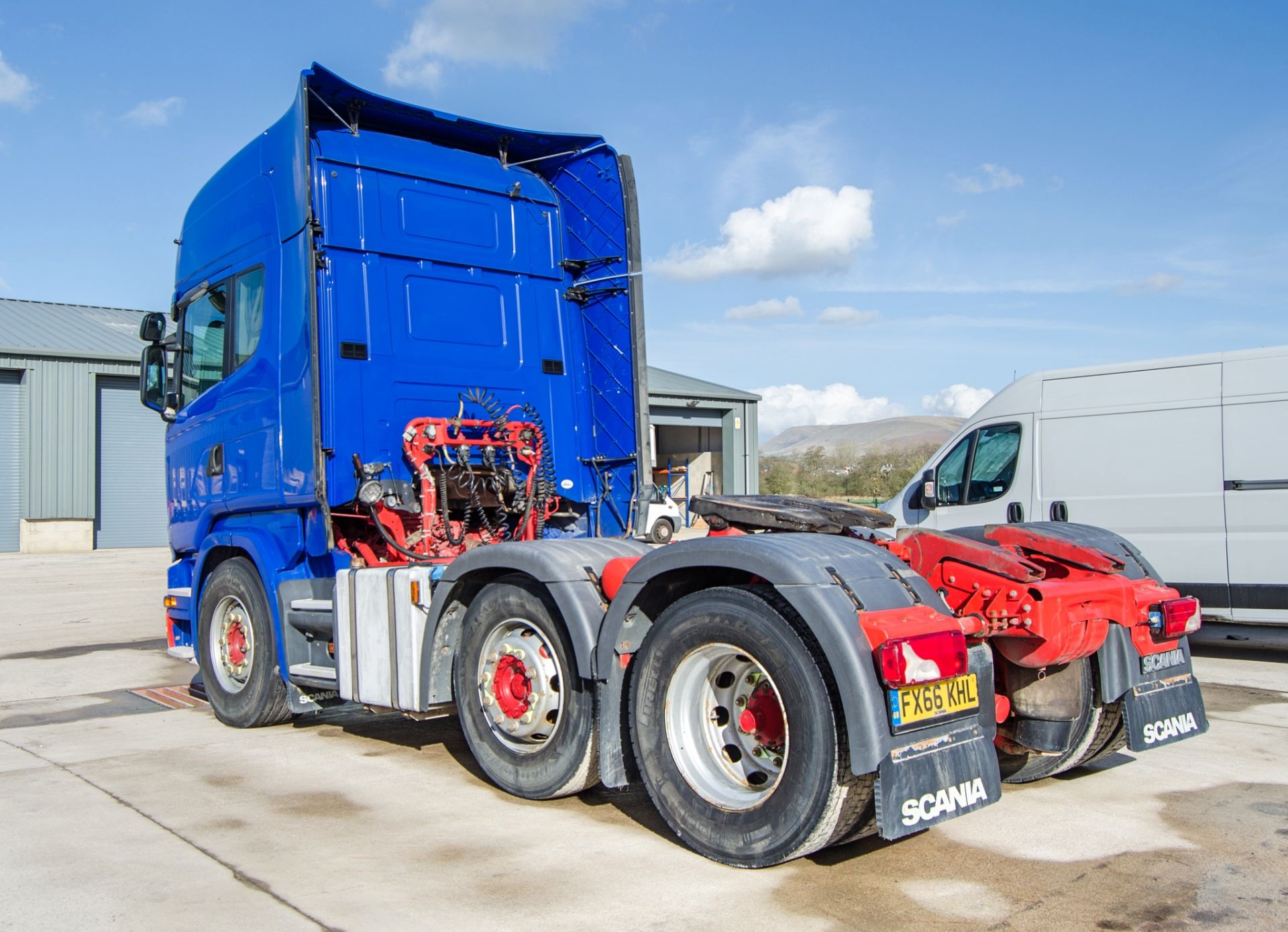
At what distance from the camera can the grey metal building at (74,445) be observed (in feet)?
92.7

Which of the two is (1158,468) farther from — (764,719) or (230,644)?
(230,644)

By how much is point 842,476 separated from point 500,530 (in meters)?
63.6

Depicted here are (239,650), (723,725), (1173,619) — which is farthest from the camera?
(239,650)

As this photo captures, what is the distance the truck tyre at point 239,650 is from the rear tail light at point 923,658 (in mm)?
4235

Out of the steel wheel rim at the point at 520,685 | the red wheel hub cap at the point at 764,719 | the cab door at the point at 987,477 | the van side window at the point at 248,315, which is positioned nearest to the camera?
the red wheel hub cap at the point at 764,719

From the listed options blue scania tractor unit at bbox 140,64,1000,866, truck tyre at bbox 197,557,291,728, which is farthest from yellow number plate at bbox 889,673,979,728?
truck tyre at bbox 197,557,291,728

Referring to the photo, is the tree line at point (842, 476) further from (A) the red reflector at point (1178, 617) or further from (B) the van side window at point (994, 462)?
(A) the red reflector at point (1178, 617)

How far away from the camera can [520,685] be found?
16.5ft

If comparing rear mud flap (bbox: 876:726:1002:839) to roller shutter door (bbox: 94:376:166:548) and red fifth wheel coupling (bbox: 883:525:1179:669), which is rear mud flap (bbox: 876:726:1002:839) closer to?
red fifth wheel coupling (bbox: 883:525:1179:669)

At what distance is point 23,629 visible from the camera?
12789 millimetres

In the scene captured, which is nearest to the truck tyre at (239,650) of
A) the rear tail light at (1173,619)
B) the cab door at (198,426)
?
the cab door at (198,426)

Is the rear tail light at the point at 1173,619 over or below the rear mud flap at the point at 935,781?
over

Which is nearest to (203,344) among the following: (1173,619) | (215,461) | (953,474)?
(215,461)

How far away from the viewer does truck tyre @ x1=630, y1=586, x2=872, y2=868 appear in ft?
12.0
